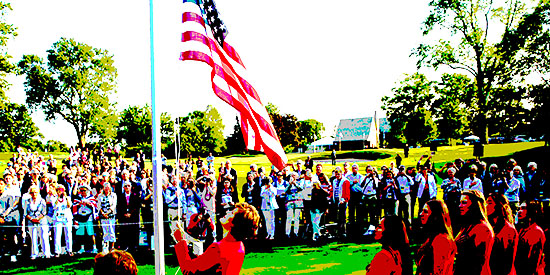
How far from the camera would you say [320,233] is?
13031 mm

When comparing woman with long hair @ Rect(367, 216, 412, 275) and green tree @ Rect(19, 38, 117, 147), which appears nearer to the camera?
woman with long hair @ Rect(367, 216, 412, 275)

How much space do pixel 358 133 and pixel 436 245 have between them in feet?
311

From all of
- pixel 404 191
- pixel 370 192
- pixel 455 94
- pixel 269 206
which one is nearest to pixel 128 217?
pixel 269 206

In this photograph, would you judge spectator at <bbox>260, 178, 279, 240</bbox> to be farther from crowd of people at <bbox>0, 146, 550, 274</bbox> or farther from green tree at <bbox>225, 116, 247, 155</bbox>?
green tree at <bbox>225, 116, 247, 155</bbox>

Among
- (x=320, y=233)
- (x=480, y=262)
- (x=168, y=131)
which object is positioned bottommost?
(x=320, y=233)

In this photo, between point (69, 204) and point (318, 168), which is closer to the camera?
point (69, 204)

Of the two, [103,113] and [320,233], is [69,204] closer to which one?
[320,233]

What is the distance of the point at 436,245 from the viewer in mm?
4133

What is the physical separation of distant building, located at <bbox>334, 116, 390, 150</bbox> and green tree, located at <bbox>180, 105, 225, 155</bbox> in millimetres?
26423

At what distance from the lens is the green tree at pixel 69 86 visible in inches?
1987

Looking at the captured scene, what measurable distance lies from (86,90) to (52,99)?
4340 mm

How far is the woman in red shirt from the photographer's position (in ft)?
13.0

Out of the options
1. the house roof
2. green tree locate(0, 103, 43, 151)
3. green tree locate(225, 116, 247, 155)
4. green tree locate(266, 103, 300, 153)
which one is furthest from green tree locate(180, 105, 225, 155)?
the house roof

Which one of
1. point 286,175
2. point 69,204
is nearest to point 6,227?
point 69,204
